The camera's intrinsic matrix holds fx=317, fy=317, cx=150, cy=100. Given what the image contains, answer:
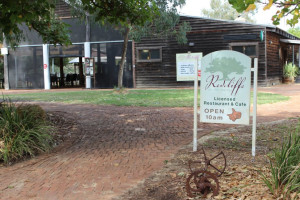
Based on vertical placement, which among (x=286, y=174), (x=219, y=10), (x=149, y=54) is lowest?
(x=286, y=174)

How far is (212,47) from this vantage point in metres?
20.9

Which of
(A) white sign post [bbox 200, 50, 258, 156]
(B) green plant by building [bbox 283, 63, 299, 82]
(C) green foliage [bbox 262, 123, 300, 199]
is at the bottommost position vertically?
(C) green foliage [bbox 262, 123, 300, 199]

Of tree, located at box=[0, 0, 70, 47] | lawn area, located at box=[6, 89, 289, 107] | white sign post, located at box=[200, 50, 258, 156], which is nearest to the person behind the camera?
white sign post, located at box=[200, 50, 258, 156]

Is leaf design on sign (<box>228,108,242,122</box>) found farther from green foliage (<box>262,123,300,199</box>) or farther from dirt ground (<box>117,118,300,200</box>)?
green foliage (<box>262,123,300,199</box>)

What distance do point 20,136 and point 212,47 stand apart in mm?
17281

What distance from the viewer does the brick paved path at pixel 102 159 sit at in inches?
156

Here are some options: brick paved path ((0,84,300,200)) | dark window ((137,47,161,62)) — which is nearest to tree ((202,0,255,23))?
dark window ((137,47,161,62))

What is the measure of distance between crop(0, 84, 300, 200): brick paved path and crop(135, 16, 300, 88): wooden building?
12.0m

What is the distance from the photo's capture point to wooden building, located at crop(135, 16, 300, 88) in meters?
19.8

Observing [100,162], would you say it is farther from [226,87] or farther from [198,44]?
[198,44]

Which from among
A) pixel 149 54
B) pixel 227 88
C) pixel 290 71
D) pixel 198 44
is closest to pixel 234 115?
pixel 227 88

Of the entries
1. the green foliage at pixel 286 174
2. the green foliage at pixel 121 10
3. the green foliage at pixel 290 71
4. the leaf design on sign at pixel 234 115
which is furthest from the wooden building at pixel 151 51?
the green foliage at pixel 286 174

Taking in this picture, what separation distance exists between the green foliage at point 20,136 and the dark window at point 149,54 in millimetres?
16697

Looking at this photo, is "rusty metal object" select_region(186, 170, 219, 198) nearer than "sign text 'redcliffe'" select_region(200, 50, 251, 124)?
Yes
